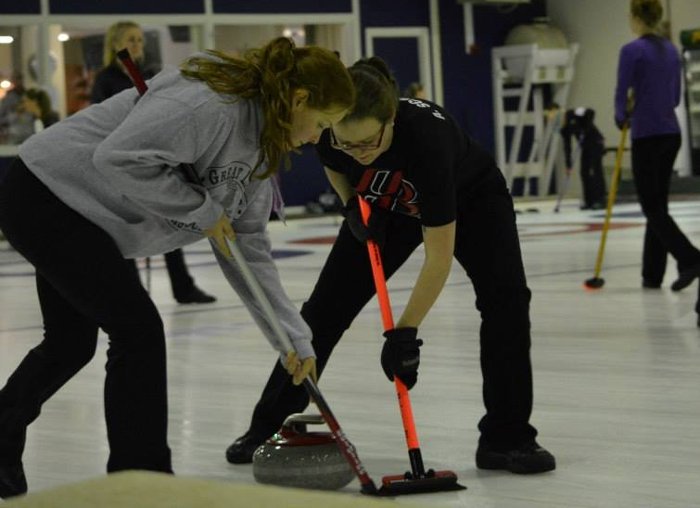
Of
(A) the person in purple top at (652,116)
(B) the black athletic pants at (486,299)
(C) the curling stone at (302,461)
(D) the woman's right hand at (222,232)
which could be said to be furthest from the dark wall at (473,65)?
(D) the woman's right hand at (222,232)

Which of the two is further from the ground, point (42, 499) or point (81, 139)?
point (81, 139)

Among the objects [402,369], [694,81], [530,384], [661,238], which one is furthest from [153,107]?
[694,81]

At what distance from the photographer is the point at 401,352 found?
344cm

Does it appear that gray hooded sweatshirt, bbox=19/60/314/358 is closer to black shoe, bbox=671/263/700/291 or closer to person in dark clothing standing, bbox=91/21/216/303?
person in dark clothing standing, bbox=91/21/216/303

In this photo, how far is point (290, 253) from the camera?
1189cm

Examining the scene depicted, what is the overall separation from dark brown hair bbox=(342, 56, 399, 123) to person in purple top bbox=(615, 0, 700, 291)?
14.5 feet

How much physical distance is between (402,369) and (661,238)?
423 centimetres

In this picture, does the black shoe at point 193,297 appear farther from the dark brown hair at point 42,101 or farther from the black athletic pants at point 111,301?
the black athletic pants at point 111,301

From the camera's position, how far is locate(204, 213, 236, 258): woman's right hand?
9.99 feet

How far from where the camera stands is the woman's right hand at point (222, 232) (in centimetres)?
304

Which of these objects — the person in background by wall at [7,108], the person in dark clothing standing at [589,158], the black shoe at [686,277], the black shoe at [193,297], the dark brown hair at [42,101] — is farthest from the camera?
the person in dark clothing standing at [589,158]

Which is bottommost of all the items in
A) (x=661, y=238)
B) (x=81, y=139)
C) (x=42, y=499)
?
(x=661, y=238)

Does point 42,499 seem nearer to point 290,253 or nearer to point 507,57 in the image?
point 290,253

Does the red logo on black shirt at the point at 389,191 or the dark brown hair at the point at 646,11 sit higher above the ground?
the dark brown hair at the point at 646,11
